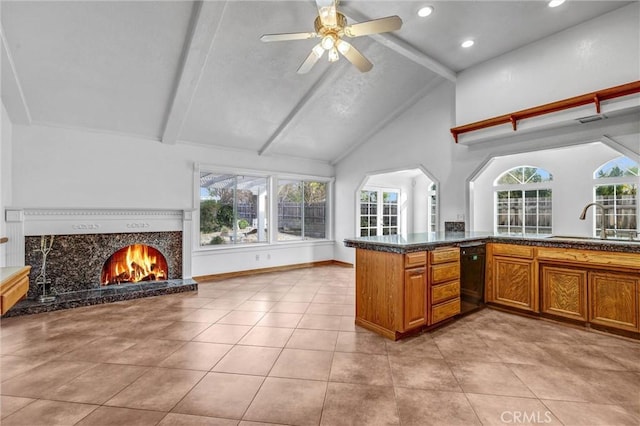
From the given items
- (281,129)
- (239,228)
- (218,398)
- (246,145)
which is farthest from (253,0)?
(239,228)

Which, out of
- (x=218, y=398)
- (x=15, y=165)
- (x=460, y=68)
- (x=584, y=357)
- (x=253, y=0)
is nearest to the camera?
(x=218, y=398)

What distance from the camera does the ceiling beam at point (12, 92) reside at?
301 cm

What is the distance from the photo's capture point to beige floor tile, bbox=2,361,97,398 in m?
2.01

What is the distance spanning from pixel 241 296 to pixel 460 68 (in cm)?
469

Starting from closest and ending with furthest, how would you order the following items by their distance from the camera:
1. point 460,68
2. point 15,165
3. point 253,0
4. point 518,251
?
1. point 253,0
2. point 518,251
3. point 15,165
4. point 460,68

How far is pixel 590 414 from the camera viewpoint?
1.78 m

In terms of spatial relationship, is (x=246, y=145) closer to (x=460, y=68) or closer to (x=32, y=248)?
(x=32, y=248)

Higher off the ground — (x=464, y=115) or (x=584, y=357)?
(x=464, y=115)

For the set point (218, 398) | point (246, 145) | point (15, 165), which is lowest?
point (218, 398)

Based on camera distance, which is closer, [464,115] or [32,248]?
[32,248]

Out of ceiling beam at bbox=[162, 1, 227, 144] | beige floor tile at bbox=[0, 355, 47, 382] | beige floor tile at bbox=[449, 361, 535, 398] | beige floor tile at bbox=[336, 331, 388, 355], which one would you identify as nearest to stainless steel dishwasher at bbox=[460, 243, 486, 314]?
beige floor tile at bbox=[449, 361, 535, 398]

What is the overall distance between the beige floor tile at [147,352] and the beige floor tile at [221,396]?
61 centimetres

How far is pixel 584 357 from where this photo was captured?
2.50 meters

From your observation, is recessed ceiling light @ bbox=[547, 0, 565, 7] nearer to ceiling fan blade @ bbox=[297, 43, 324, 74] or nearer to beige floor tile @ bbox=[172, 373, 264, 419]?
ceiling fan blade @ bbox=[297, 43, 324, 74]
